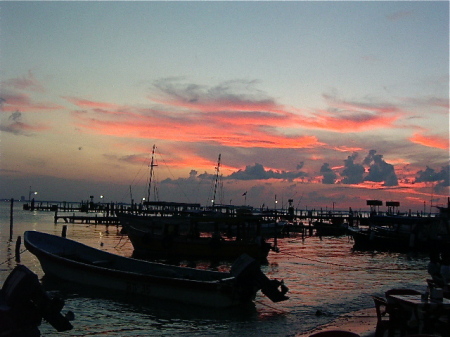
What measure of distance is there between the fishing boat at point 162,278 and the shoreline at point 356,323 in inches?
84.6

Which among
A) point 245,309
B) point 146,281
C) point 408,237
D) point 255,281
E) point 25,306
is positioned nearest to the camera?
point 25,306

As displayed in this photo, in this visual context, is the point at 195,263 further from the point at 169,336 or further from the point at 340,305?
the point at 169,336

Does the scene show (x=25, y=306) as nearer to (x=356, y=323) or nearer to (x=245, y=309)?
(x=356, y=323)

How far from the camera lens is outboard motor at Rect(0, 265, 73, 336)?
7395 mm

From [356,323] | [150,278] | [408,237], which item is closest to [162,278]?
[150,278]

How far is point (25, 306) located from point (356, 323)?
10.0 meters

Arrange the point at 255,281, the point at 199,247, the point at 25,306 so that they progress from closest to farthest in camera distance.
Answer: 1. the point at 25,306
2. the point at 255,281
3. the point at 199,247

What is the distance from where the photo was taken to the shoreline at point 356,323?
1280 cm

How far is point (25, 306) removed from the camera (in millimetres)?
7555

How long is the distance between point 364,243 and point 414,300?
133 ft

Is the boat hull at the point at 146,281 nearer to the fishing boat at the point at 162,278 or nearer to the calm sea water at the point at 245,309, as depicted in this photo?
the fishing boat at the point at 162,278

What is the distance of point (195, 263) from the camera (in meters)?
31.8

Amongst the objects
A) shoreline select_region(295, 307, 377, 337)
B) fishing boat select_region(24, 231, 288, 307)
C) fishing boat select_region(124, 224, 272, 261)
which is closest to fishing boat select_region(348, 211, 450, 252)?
fishing boat select_region(124, 224, 272, 261)

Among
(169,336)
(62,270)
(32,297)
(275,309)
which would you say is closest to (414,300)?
(32,297)
